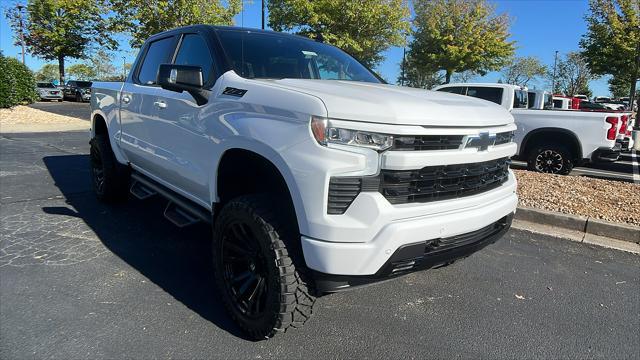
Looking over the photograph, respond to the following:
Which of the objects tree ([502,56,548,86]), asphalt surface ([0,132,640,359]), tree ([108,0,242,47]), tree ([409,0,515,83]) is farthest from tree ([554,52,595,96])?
asphalt surface ([0,132,640,359])

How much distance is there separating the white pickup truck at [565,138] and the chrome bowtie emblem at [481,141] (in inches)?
268

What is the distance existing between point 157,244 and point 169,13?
1982 centimetres

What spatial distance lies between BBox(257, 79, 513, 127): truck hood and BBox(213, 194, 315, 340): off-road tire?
26.3 inches

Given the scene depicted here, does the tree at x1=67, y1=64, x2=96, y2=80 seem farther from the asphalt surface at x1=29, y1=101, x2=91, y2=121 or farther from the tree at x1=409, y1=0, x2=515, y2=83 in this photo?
the tree at x1=409, y1=0, x2=515, y2=83

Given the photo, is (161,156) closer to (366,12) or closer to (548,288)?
(548,288)

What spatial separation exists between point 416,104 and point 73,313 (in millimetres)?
2511

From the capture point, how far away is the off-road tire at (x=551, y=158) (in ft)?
27.9

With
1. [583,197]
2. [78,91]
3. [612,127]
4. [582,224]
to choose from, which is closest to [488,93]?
[612,127]

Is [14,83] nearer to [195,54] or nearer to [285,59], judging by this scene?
[195,54]

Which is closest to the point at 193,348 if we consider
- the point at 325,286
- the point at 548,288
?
the point at 325,286

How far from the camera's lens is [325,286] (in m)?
2.28

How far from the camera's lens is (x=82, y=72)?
271 ft

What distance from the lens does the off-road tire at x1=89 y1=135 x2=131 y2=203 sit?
5094 mm

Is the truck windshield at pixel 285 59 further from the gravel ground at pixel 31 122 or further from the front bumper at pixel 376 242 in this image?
the gravel ground at pixel 31 122
